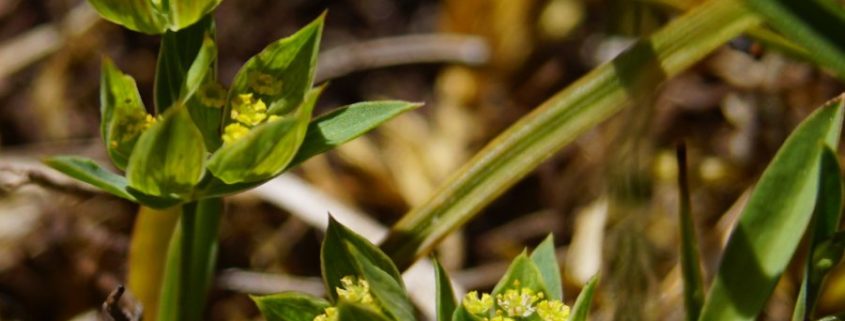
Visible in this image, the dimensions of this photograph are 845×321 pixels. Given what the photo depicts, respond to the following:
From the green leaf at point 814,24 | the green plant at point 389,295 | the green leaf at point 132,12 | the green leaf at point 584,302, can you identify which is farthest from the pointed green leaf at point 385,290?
the green leaf at point 814,24

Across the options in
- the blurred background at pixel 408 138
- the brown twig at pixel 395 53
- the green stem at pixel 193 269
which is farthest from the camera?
the brown twig at pixel 395 53

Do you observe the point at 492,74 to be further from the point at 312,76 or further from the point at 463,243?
the point at 312,76

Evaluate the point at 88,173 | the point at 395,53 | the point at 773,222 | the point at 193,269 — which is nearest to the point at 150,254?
the point at 193,269

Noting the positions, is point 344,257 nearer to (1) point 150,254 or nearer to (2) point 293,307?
(2) point 293,307

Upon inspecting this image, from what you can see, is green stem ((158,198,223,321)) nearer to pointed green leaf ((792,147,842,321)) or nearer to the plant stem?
the plant stem

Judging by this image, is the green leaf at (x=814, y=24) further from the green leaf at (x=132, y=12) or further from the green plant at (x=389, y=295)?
the green leaf at (x=132, y=12)

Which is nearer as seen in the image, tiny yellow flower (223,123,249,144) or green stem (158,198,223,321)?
tiny yellow flower (223,123,249,144)

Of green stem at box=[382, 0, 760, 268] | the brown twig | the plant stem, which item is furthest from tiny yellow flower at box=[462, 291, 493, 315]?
the brown twig

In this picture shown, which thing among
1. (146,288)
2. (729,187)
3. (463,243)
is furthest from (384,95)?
(146,288)
